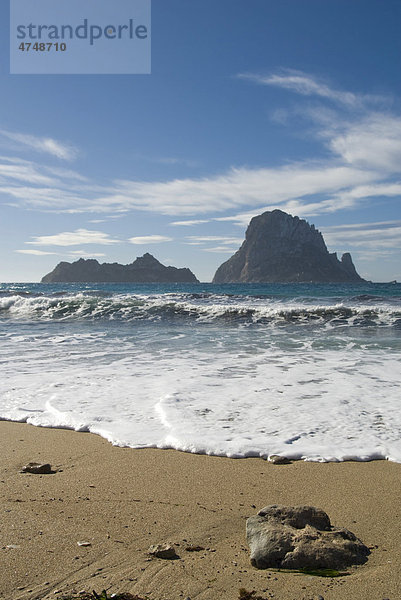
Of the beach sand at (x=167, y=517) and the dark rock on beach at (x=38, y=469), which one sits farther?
Result: the dark rock on beach at (x=38, y=469)

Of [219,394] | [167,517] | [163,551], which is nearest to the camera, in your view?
[163,551]

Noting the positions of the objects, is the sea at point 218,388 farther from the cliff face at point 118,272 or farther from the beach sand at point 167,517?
the cliff face at point 118,272

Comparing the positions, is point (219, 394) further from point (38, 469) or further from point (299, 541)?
point (299, 541)

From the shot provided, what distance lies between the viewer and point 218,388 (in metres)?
6.20

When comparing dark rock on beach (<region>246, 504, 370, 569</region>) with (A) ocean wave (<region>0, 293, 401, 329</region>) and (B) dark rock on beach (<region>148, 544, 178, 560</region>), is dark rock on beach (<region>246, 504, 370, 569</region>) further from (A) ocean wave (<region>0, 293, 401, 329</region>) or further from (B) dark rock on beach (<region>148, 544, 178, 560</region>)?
(A) ocean wave (<region>0, 293, 401, 329</region>)

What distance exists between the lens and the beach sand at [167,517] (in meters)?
2.02

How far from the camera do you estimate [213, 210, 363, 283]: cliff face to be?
140 meters

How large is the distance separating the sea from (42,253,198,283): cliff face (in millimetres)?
114479

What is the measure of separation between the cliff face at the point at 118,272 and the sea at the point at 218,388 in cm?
11448

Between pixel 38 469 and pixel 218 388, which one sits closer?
pixel 38 469

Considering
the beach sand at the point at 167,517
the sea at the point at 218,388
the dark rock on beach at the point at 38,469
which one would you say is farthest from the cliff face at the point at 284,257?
the dark rock on beach at the point at 38,469

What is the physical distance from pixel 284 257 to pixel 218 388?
14493cm

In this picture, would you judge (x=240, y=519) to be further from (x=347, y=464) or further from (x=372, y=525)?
(x=347, y=464)

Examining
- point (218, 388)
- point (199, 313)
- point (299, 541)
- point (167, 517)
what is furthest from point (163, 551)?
point (199, 313)
